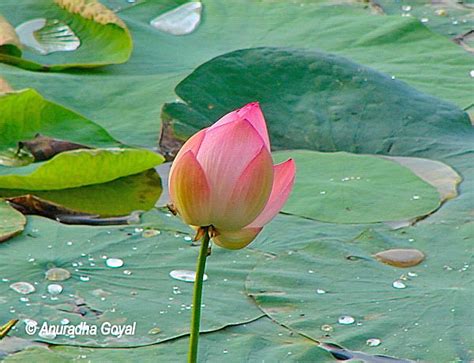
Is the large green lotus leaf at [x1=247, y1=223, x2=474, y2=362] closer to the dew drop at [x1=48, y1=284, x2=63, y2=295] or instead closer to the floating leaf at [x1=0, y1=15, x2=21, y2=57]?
the dew drop at [x1=48, y1=284, x2=63, y2=295]

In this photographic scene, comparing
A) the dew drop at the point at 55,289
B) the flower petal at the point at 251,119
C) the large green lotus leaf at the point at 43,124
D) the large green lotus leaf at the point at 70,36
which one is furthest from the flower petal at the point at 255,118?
the large green lotus leaf at the point at 70,36

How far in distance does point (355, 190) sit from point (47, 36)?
84cm

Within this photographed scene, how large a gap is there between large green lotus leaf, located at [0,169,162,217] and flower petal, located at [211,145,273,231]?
0.79m

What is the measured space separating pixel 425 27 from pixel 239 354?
46.9 inches

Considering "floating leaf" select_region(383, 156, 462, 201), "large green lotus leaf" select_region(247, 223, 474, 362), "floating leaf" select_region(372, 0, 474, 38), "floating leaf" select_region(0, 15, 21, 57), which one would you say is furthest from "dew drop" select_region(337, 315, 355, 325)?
"floating leaf" select_region(372, 0, 474, 38)

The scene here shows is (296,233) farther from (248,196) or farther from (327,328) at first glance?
(248,196)

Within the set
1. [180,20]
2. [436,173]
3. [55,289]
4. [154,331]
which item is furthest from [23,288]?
[180,20]

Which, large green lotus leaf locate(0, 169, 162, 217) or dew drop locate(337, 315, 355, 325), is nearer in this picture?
dew drop locate(337, 315, 355, 325)

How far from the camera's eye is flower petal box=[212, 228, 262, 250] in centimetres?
74

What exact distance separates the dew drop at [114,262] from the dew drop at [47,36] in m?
0.83

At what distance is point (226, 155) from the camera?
727 mm

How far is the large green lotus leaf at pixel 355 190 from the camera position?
1.46 meters

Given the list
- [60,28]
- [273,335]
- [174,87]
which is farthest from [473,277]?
[60,28]

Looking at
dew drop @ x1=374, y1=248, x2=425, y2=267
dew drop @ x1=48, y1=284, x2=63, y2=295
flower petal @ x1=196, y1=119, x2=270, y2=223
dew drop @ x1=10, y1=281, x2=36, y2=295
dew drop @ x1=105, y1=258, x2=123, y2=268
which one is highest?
flower petal @ x1=196, y1=119, x2=270, y2=223
